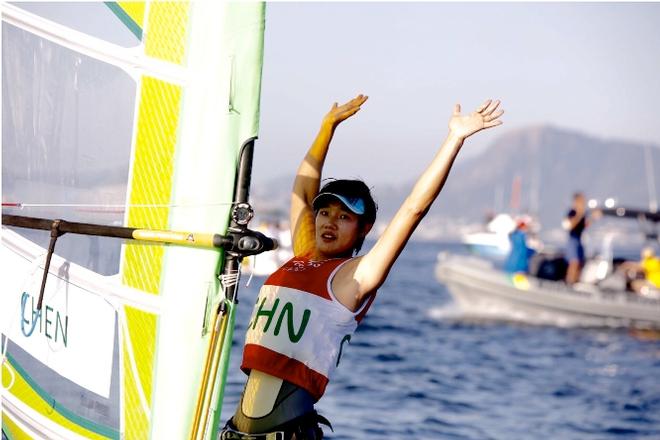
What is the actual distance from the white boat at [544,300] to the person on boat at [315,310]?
16.1 m

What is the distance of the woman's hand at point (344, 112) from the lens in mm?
3574

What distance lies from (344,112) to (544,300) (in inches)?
633

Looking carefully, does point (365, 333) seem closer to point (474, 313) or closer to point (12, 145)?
point (474, 313)

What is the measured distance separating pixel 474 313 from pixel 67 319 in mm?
18241

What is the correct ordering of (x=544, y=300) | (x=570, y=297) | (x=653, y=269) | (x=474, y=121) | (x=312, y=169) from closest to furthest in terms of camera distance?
(x=474, y=121), (x=312, y=169), (x=653, y=269), (x=570, y=297), (x=544, y=300)

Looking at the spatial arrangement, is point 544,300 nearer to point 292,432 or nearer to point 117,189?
point 292,432

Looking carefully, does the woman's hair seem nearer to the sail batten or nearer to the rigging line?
the rigging line

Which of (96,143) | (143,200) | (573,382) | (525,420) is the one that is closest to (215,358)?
(143,200)

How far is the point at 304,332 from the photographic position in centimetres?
301

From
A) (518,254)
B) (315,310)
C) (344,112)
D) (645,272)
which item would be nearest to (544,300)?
(518,254)

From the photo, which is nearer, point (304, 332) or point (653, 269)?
point (304, 332)

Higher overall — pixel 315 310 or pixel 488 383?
pixel 315 310

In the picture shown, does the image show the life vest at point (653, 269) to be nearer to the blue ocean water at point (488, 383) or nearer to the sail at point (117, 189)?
the blue ocean water at point (488, 383)

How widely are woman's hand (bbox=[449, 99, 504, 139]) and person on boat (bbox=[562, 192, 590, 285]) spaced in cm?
1464
